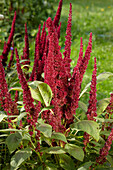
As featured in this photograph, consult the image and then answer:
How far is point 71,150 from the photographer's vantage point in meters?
1.45

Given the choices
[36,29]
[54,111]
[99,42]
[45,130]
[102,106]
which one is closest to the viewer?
[45,130]

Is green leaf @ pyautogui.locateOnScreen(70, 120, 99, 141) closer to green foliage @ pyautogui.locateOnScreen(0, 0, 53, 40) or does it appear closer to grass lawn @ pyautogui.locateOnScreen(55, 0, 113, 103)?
grass lawn @ pyautogui.locateOnScreen(55, 0, 113, 103)

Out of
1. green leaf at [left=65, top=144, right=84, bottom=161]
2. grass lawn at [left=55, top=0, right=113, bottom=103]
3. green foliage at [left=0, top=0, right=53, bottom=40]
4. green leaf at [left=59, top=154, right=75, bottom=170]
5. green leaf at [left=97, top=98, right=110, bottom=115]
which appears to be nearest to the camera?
green leaf at [left=65, top=144, right=84, bottom=161]

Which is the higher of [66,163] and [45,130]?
[45,130]

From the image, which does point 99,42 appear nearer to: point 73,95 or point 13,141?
point 73,95

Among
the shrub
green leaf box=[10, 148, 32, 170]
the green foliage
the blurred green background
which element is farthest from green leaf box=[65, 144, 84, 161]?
the green foliage

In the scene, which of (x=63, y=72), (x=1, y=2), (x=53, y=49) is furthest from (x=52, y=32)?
(x=1, y=2)

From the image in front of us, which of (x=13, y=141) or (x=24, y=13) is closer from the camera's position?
(x=13, y=141)

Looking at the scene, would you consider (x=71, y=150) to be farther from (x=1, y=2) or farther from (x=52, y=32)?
(x=1, y=2)

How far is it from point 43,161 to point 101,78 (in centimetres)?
73

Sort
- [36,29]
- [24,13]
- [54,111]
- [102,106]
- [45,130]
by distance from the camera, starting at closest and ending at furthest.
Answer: [45,130] → [54,111] → [102,106] → [24,13] → [36,29]

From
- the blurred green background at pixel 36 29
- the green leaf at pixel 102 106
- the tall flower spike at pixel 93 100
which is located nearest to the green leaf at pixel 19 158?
the tall flower spike at pixel 93 100

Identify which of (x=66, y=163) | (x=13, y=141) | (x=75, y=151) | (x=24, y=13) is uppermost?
(x=24, y=13)

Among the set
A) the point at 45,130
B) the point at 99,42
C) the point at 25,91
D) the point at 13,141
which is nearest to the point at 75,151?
the point at 45,130
